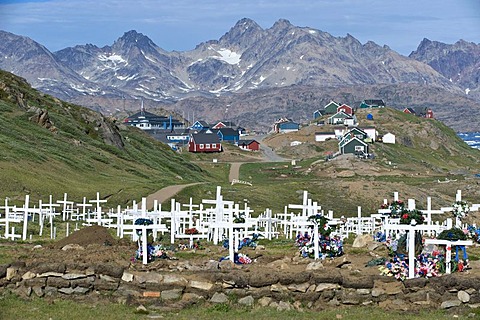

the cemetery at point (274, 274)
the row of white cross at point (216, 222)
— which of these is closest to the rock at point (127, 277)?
the cemetery at point (274, 274)

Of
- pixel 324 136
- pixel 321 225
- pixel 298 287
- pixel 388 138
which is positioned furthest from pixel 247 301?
pixel 324 136

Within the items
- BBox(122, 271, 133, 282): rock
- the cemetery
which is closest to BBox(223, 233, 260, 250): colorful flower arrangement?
the cemetery

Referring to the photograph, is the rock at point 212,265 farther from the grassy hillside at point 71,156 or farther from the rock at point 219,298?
the grassy hillside at point 71,156

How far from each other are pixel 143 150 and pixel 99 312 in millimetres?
104911

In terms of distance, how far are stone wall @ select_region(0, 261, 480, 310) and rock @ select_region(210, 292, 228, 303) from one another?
0.08 feet

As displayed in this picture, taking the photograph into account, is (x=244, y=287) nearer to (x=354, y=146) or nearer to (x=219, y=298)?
(x=219, y=298)

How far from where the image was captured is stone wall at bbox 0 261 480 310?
23000 millimetres

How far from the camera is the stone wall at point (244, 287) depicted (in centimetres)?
2300

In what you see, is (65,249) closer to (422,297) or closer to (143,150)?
(422,297)

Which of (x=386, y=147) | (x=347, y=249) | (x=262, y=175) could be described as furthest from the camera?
(x=386, y=147)

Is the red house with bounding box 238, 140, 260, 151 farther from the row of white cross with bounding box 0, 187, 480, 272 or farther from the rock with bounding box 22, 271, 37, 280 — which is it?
the rock with bounding box 22, 271, 37, 280

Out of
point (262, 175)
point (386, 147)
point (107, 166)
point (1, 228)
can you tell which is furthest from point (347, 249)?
point (386, 147)

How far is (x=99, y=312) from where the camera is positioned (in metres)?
22.3

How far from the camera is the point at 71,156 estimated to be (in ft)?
301
